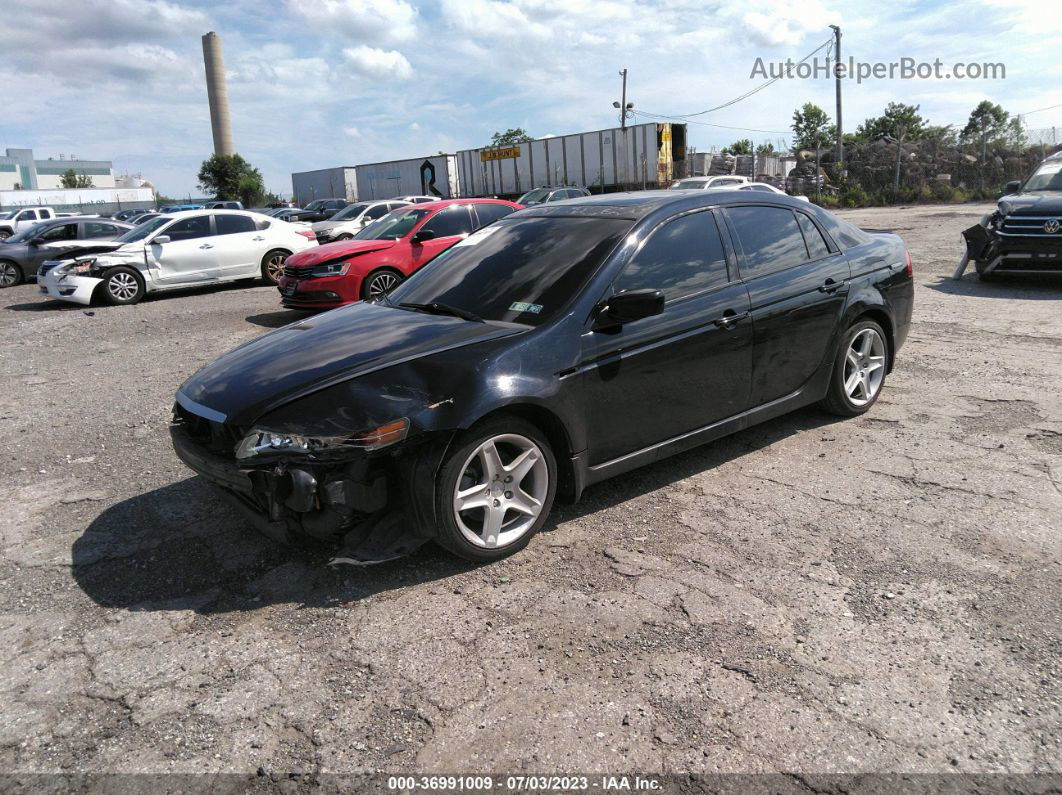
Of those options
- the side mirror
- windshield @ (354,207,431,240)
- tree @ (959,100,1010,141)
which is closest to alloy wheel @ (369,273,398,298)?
windshield @ (354,207,431,240)

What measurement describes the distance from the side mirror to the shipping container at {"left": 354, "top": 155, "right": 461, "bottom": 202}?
39.9 meters

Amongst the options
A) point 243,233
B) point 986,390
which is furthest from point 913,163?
point 986,390

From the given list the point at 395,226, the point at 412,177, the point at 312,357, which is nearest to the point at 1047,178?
the point at 395,226

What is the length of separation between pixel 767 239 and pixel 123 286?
12.2 meters

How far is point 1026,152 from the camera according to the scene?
32250 millimetres

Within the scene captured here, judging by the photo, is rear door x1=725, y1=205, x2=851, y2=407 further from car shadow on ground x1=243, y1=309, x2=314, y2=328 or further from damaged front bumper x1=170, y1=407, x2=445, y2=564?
car shadow on ground x1=243, y1=309, x2=314, y2=328

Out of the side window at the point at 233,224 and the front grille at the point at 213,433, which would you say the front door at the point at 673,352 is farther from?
the side window at the point at 233,224

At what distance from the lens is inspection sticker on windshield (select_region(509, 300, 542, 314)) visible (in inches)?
155

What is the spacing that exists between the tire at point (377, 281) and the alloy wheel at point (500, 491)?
23.3 feet

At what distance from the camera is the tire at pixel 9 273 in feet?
55.3

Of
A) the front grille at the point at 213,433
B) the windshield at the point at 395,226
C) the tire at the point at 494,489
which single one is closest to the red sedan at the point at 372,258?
the windshield at the point at 395,226

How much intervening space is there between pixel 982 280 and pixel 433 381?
35.5 ft

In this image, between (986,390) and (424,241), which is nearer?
Answer: (986,390)

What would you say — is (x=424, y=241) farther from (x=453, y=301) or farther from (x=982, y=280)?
(x=982, y=280)
